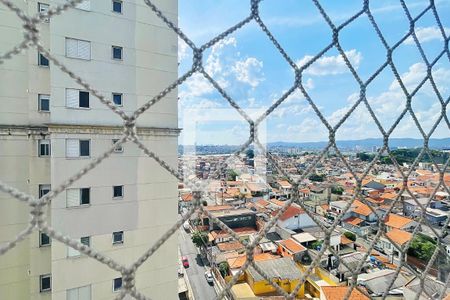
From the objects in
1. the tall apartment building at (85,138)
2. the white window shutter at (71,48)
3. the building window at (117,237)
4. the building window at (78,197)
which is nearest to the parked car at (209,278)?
the tall apartment building at (85,138)

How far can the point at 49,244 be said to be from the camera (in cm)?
197

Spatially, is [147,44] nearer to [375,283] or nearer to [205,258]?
[375,283]

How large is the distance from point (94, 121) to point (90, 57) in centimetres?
44

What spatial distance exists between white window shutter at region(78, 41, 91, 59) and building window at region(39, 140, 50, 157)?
724mm

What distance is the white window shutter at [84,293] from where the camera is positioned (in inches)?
72.1

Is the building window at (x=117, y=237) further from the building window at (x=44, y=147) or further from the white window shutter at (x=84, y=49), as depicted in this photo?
the white window shutter at (x=84, y=49)

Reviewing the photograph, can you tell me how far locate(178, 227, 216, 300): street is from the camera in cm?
509

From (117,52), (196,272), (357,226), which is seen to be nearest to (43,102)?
(117,52)

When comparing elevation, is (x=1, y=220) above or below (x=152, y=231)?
above

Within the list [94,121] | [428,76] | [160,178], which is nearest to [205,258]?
[160,178]

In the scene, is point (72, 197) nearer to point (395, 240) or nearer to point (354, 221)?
point (395, 240)

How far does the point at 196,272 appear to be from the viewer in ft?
19.9

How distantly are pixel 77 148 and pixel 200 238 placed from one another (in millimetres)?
5688

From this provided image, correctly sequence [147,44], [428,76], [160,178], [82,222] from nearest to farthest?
[428,76] < [82,222] < [147,44] < [160,178]
